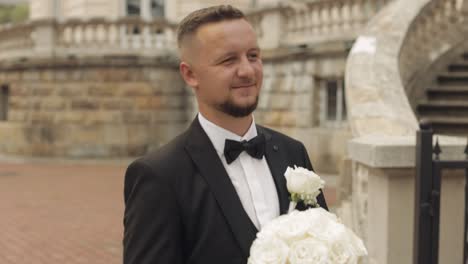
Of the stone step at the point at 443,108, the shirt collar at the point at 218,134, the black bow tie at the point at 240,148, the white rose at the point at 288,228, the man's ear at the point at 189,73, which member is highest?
the man's ear at the point at 189,73

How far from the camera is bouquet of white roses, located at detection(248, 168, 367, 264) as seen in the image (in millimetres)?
1698

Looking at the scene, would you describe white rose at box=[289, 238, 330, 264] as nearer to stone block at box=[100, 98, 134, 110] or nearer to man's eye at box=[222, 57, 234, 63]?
man's eye at box=[222, 57, 234, 63]

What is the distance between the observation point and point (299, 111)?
12.0m

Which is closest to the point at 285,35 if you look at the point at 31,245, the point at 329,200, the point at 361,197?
the point at 329,200

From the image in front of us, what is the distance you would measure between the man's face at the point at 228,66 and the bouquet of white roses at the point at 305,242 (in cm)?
37

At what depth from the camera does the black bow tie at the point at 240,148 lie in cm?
193

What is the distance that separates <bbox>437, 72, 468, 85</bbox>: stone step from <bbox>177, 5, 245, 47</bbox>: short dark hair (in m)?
7.55

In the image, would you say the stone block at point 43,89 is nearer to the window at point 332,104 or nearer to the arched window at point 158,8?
the arched window at point 158,8

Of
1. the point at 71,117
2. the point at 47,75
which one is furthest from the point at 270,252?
the point at 47,75

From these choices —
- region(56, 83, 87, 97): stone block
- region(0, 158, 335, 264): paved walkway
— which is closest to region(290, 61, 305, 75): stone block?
region(0, 158, 335, 264): paved walkway

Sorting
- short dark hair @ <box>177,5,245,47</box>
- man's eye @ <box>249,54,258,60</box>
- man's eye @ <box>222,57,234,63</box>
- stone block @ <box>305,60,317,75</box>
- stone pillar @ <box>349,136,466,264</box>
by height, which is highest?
stone block @ <box>305,60,317,75</box>

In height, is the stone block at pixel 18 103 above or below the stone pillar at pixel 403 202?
above

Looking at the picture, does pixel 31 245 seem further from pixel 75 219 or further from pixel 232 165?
pixel 232 165

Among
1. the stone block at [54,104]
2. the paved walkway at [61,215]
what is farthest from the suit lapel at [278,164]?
the stone block at [54,104]
